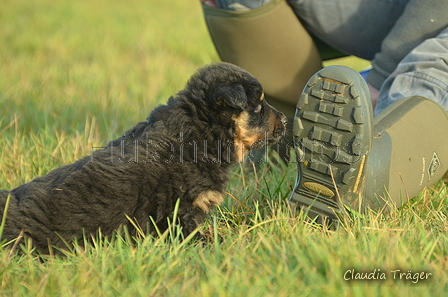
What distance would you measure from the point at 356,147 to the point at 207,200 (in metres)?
0.73

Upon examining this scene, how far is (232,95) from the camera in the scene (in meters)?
2.48

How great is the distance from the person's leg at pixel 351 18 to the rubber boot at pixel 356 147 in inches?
36.7

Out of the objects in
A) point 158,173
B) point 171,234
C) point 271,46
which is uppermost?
point 271,46

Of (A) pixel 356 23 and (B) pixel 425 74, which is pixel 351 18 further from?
(B) pixel 425 74

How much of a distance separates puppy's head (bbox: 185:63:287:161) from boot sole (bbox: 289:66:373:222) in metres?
0.28

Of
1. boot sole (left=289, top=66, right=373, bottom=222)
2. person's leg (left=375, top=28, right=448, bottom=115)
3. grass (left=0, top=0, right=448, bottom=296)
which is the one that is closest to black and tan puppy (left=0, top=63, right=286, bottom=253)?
grass (left=0, top=0, right=448, bottom=296)

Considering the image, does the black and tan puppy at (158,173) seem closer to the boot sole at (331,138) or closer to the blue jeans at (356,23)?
the boot sole at (331,138)

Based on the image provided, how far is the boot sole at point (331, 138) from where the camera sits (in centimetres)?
238

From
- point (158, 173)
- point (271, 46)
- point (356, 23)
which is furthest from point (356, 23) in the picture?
point (158, 173)

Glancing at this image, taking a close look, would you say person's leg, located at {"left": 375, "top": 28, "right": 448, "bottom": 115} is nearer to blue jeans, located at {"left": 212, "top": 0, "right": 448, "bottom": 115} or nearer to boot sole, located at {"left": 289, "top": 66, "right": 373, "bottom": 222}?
blue jeans, located at {"left": 212, "top": 0, "right": 448, "bottom": 115}

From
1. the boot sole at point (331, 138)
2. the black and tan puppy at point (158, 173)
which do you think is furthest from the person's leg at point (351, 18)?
the boot sole at point (331, 138)

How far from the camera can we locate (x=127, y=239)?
2.21 m

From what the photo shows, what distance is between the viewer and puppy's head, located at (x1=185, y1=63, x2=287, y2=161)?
A: 2.53 m

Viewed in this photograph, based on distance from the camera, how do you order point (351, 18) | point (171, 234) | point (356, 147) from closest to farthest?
point (171, 234)
point (356, 147)
point (351, 18)
